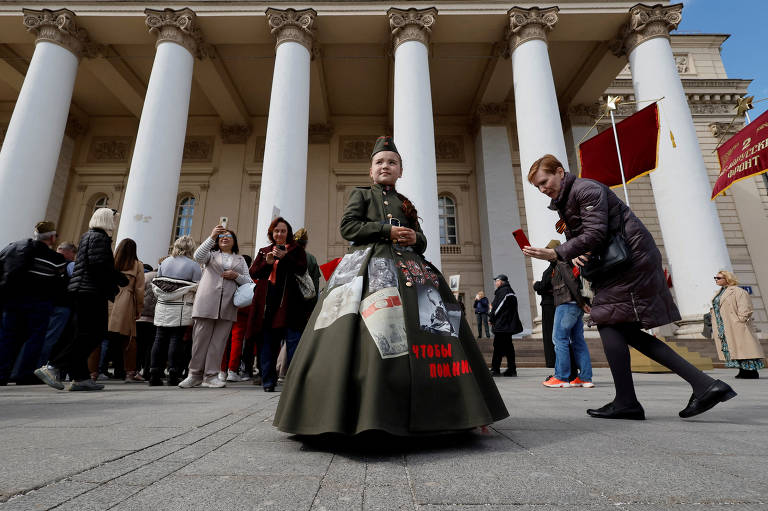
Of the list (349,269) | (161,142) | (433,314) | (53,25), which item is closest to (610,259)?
(433,314)

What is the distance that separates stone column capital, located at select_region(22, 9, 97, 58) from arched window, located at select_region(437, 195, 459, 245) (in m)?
13.6

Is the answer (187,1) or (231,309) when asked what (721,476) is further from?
(187,1)

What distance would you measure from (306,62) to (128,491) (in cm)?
1263

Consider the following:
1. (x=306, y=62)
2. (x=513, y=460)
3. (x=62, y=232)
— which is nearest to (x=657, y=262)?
(x=513, y=460)

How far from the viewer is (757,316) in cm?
1487

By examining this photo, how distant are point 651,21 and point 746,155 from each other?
547 cm

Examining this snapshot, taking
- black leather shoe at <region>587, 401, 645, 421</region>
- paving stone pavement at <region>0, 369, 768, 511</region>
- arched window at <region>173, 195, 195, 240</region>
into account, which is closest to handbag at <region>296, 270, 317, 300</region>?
paving stone pavement at <region>0, 369, 768, 511</region>

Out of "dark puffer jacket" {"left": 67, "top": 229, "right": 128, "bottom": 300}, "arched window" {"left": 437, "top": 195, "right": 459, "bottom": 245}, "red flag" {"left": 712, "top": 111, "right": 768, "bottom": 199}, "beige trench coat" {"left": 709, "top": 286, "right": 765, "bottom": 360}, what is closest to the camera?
"dark puffer jacket" {"left": 67, "top": 229, "right": 128, "bottom": 300}

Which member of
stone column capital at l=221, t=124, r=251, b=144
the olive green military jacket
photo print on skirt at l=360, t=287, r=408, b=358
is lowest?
photo print on skirt at l=360, t=287, r=408, b=358

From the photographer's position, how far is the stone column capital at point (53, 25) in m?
12.2

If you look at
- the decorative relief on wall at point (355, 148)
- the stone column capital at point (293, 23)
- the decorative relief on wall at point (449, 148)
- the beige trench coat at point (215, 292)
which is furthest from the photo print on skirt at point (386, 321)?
the decorative relief on wall at point (449, 148)

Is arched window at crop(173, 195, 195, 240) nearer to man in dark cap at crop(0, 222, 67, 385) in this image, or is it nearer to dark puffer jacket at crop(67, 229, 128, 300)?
man in dark cap at crop(0, 222, 67, 385)

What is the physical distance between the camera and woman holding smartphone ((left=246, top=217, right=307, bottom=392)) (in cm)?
425

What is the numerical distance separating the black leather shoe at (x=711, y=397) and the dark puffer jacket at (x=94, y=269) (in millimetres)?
5048
